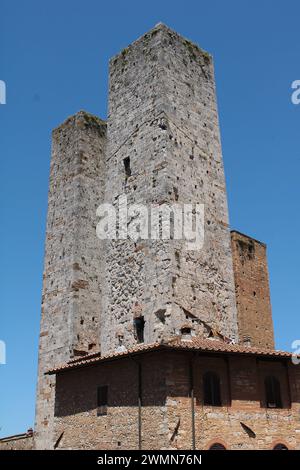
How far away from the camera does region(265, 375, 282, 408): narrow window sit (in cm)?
1691

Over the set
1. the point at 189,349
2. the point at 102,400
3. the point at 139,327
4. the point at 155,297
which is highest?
the point at 155,297

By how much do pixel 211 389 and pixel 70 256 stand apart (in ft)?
35.6

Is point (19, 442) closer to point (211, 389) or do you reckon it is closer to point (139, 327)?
point (139, 327)

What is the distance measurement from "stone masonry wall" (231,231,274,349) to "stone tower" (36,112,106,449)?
6140 millimetres

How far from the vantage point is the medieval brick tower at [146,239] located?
62.0ft

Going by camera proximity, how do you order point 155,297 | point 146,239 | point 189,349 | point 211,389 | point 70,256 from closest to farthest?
point 189,349
point 211,389
point 155,297
point 146,239
point 70,256

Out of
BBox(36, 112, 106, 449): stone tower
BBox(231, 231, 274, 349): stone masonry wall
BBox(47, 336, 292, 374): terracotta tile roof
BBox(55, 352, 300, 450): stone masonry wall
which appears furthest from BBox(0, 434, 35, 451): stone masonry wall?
BBox(231, 231, 274, 349): stone masonry wall

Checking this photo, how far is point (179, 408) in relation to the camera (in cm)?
1496

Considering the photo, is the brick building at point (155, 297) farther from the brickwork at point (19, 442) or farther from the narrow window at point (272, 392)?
the brickwork at point (19, 442)

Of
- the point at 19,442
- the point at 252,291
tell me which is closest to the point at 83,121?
the point at 252,291

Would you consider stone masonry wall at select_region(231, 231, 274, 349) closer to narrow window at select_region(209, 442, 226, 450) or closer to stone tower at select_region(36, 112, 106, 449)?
stone tower at select_region(36, 112, 106, 449)

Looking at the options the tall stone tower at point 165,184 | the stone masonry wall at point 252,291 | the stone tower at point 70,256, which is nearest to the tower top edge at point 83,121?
the stone tower at point 70,256

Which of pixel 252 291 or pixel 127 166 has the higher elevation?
pixel 127 166
